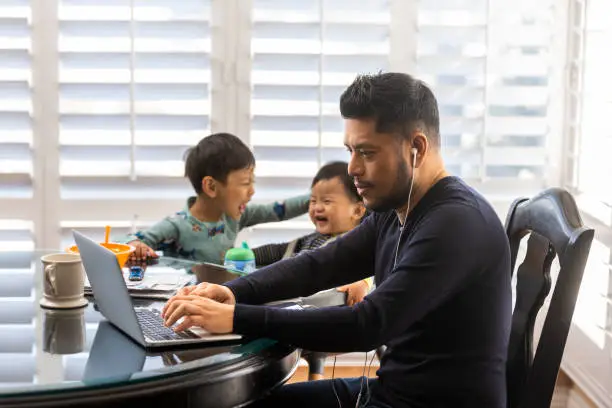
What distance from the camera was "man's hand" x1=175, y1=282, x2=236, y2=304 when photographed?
1772 mm

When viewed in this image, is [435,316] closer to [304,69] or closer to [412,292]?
[412,292]

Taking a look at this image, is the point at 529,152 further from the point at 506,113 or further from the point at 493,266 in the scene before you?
the point at 493,266

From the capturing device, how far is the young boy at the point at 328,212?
2.80 meters

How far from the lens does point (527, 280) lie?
181cm

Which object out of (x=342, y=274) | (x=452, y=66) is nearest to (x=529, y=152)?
(x=452, y=66)

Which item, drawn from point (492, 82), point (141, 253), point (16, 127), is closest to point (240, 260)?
point (141, 253)

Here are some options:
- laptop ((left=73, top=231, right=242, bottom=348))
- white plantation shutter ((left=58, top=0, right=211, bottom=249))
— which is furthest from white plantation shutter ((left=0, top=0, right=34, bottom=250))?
laptop ((left=73, top=231, right=242, bottom=348))

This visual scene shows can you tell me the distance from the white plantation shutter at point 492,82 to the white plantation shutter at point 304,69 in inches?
7.7

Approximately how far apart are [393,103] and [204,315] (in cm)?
52

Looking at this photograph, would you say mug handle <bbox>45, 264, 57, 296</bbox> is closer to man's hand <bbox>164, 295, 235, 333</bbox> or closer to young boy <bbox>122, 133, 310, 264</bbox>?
man's hand <bbox>164, 295, 235, 333</bbox>

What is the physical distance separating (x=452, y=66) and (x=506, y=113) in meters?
0.26

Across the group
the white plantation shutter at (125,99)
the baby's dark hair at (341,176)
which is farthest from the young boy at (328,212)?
the white plantation shutter at (125,99)

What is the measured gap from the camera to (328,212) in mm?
2809

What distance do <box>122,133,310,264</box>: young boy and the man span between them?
1.06 m
